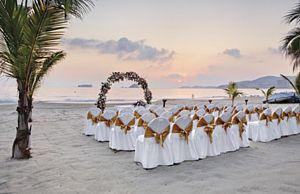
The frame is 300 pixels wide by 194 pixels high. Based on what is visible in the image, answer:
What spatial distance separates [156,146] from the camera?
5434 millimetres

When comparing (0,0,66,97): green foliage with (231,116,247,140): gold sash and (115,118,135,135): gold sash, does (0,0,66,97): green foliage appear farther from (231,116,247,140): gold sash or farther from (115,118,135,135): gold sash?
(231,116,247,140): gold sash

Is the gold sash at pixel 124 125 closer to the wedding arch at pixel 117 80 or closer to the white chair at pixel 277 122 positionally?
the white chair at pixel 277 122

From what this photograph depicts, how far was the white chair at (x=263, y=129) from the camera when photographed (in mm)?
8156

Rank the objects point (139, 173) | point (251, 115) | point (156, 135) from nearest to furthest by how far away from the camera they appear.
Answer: point (139, 173), point (156, 135), point (251, 115)

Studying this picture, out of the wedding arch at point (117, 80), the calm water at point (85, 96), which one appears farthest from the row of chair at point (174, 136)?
the calm water at point (85, 96)

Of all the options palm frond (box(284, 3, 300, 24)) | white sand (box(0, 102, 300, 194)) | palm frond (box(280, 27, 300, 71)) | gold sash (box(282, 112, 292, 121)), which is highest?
palm frond (box(284, 3, 300, 24))

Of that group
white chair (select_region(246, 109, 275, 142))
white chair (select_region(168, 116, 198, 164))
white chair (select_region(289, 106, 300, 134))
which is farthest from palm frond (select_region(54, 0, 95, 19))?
white chair (select_region(289, 106, 300, 134))

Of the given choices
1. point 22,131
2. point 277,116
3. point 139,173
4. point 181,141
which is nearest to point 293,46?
point 277,116

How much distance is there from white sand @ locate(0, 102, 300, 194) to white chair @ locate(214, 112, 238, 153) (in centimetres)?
22

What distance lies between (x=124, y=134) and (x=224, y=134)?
2297 millimetres

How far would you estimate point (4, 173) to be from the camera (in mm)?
5176

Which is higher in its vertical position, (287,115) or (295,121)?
(287,115)

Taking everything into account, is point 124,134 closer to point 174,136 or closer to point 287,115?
point 174,136

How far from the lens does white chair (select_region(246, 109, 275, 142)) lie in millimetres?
8156
